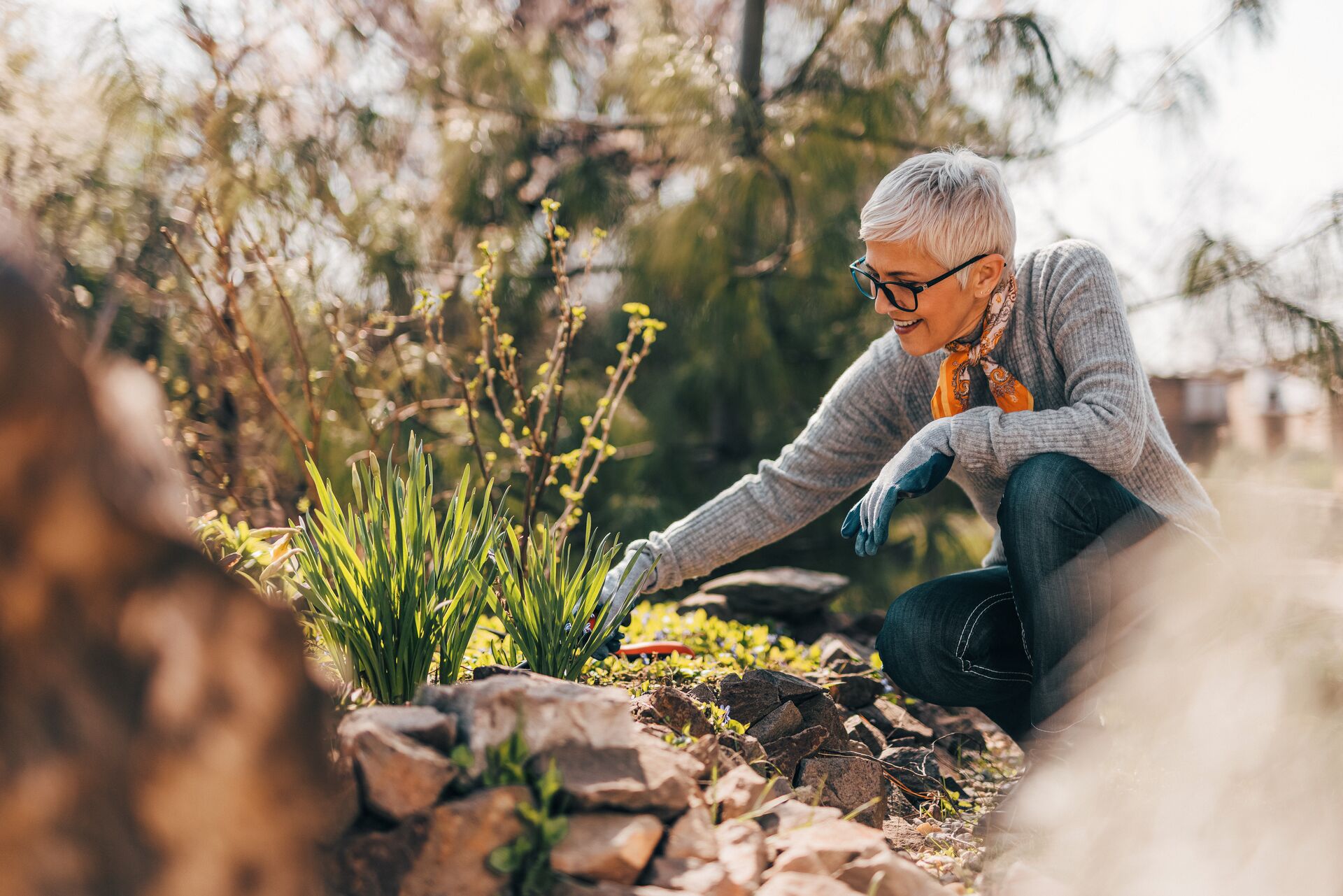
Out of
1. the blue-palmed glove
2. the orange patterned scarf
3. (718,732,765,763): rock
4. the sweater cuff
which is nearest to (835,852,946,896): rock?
(718,732,765,763): rock

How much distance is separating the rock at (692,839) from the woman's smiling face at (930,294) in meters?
0.91

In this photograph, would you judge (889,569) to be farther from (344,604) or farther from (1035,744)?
(344,604)

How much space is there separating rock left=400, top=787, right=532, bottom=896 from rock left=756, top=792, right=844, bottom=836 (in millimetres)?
348

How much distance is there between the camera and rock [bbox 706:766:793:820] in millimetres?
1231

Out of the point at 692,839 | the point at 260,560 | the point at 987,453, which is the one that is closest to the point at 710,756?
the point at 692,839

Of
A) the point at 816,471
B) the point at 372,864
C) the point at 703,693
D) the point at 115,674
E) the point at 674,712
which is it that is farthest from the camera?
the point at 816,471

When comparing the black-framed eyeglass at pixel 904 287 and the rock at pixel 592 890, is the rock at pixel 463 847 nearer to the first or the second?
the rock at pixel 592 890

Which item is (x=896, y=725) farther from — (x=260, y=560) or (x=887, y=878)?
(x=260, y=560)

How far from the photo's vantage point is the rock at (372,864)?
39.8 inches

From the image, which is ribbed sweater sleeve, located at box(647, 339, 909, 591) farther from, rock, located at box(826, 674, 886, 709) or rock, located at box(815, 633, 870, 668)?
rock, located at box(815, 633, 870, 668)

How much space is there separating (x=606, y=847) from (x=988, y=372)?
1.09 m

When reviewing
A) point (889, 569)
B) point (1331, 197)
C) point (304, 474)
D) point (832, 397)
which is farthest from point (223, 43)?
point (1331, 197)

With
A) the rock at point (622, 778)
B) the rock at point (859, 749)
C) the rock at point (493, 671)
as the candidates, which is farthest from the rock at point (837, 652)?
the rock at point (622, 778)

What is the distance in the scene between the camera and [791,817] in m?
1.23
